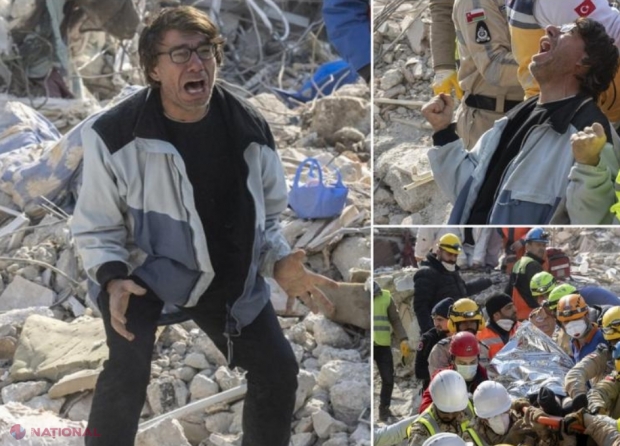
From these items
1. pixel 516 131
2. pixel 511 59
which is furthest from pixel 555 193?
pixel 511 59

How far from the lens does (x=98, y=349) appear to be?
6.85 metres

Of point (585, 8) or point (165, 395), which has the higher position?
point (585, 8)

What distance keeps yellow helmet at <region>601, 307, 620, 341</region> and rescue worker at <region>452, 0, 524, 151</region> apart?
83cm

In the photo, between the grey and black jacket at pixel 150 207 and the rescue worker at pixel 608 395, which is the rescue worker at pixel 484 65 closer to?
the grey and black jacket at pixel 150 207

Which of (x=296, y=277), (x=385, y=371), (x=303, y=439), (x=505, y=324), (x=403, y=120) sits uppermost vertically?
(x=403, y=120)

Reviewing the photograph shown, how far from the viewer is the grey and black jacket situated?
16.1 feet

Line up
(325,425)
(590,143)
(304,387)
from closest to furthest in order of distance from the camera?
(590,143), (325,425), (304,387)

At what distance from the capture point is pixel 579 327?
5.62 metres

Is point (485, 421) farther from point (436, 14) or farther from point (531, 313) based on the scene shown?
point (436, 14)

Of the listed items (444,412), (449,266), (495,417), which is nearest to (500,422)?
(495,417)

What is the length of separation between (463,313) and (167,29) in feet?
5.89

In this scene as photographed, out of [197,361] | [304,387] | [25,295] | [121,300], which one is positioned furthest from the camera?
[25,295]

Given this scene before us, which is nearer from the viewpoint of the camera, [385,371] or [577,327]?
[577,327]

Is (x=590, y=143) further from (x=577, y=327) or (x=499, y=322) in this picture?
(x=499, y=322)
